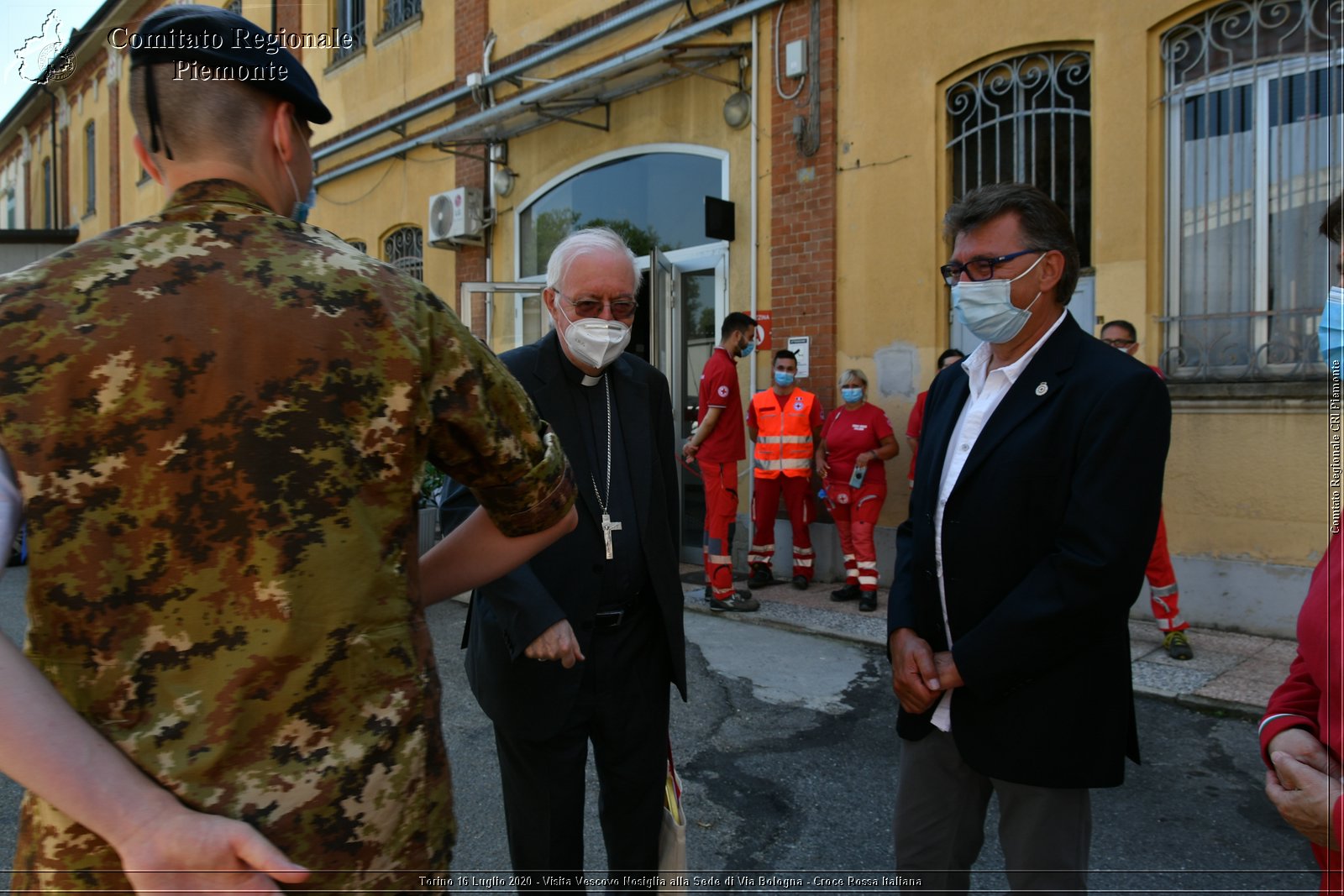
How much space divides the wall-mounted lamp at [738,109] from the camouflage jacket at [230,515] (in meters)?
7.82

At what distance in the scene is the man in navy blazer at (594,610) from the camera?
2.33 metres

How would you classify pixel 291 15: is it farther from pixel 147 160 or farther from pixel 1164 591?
pixel 147 160

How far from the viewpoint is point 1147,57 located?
20.3 ft

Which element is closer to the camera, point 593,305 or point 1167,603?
point 593,305

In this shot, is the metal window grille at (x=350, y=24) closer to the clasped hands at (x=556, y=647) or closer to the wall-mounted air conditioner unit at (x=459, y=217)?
the wall-mounted air conditioner unit at (x=459, y=217)

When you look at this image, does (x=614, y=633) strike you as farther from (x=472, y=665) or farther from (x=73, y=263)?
(x=73, y=263)

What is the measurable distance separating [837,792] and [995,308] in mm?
2362

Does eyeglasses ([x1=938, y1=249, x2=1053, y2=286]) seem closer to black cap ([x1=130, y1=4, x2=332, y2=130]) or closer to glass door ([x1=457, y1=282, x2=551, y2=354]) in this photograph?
black cap ([x1=130, y1=4, x2=332, y2=130])

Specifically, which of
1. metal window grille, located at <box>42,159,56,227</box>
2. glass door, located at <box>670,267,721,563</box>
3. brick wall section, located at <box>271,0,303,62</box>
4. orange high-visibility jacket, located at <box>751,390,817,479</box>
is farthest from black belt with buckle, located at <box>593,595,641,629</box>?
metal window grille, located at <box>42,159,56,227</box>

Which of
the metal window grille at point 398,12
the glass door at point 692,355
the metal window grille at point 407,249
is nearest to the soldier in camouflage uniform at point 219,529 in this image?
the glass door at point 692,355

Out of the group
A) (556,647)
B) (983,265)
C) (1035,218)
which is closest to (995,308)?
(983,265)

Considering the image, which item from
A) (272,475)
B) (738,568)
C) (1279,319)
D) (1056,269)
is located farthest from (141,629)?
(738,568)

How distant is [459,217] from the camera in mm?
11250

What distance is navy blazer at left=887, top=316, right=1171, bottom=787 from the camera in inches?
77.9
